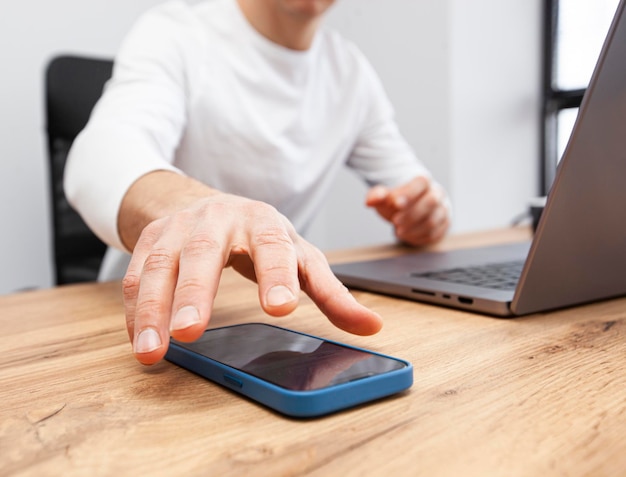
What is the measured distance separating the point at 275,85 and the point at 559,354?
0.81 m

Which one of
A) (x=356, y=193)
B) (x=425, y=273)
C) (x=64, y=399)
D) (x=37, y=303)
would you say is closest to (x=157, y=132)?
(x=37, y=303)

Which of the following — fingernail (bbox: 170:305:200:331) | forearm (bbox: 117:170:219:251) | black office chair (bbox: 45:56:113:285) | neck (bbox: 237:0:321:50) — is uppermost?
neck (bbox: 237:0:321:50)

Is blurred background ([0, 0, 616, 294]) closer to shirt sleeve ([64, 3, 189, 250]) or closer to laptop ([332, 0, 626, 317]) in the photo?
shirt sleeve ([64, 3, 189, 250])

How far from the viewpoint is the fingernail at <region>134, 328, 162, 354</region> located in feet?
0.91

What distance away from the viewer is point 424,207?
0.89m

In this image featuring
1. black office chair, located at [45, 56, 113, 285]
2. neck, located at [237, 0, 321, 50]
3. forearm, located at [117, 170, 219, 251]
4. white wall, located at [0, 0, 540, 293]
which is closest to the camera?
forearm, located at [117, 170, 219, 251]

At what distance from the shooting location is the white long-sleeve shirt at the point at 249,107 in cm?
84

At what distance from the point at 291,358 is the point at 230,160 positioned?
0.77 meters

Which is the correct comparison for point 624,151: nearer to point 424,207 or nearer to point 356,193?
point 424,207

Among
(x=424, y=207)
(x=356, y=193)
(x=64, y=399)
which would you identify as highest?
(x=64, y=399)

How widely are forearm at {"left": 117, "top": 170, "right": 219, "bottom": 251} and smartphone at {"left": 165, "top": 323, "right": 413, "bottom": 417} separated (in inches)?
6.3

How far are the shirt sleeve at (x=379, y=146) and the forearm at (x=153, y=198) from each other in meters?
0.74

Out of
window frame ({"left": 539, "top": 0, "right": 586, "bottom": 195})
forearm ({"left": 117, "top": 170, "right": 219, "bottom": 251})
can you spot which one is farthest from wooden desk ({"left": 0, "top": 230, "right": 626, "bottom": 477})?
window frame ({"left": 539, "top": 0, "right": 586, "bottom": 195})

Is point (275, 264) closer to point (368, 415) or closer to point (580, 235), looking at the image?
point (368, 415)
